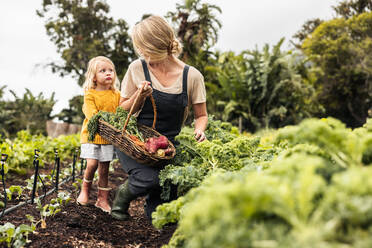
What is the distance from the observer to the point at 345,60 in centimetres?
2038

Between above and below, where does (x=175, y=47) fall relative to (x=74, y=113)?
above

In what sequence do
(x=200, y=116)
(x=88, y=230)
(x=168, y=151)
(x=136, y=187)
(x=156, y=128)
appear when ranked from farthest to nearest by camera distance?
(x=200, y=116)
(x=156, y=128)
(x=136, y=187)
(x=88, y=230)
(x=168, y=151)

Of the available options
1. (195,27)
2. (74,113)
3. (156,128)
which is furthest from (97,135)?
(74,113)

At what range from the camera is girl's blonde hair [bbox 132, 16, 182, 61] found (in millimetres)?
2898

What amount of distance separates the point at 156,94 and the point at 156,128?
1.10 feet

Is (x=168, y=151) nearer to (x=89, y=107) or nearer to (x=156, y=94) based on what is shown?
(x=156, y=94)

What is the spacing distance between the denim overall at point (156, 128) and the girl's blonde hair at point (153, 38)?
19 centimetres

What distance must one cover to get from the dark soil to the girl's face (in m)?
1.27

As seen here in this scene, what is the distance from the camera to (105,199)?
11.6ft

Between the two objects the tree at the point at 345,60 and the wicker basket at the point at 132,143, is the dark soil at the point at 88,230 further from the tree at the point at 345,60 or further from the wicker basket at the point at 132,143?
the tree at the point at 345,60

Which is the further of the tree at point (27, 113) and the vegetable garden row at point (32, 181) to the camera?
the tree at point (27, 113)

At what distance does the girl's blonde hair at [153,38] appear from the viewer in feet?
9.51

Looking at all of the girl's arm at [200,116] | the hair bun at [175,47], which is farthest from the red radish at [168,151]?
the hair bun at [175,47]

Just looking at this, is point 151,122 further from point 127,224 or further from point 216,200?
point 216,200
